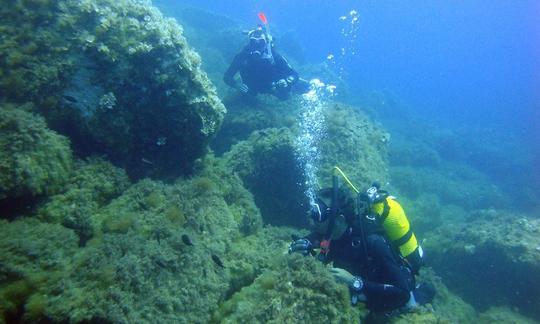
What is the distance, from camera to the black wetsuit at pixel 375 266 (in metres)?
3.81

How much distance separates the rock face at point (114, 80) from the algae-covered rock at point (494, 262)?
779cm

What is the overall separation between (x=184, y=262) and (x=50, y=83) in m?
3.19

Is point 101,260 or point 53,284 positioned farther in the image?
point 101,260

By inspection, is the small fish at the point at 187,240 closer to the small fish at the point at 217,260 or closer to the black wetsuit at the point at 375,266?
the small fish at the point at 217,260

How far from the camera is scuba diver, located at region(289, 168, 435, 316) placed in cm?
383

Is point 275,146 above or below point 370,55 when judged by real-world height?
below

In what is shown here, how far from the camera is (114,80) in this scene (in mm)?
4969

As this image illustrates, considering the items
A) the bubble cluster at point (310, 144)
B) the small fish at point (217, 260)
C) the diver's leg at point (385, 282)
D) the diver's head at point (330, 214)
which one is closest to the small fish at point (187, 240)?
the small fish at point (217, 260)

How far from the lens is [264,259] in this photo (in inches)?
186

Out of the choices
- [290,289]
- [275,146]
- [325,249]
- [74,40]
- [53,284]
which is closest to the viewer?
[53,284]

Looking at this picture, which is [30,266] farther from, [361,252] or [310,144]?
[310,144]

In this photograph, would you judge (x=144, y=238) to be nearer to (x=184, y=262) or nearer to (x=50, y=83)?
(x=184, y=262)

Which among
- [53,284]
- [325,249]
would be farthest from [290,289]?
[53,284]

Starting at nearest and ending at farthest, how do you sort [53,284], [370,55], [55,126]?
1. [53,284]
2. [55,126]
3. [370,55]
